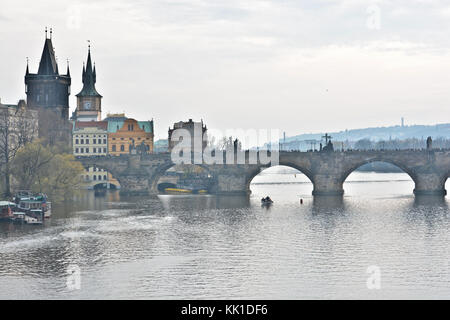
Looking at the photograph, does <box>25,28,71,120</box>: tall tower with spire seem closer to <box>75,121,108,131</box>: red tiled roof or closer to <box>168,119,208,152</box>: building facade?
<box>75,121,108,131</box>: red tiled roof

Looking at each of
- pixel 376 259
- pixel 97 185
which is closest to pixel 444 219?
pixel 376 259

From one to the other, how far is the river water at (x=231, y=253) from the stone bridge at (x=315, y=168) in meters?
19.8

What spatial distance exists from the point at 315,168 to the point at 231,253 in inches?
2270

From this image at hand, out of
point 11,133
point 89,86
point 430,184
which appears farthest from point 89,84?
point 430,184

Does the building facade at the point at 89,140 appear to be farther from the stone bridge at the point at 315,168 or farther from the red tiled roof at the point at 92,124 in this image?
the stone bridge at the point at 315,168

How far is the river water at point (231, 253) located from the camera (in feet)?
150

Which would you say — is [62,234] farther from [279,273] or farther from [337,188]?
[337,188]

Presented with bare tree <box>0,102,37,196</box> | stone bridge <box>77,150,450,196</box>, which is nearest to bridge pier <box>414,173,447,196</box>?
stone bridge <box>77,150,450,196</box>

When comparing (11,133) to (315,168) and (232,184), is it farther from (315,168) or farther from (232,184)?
(315,168)

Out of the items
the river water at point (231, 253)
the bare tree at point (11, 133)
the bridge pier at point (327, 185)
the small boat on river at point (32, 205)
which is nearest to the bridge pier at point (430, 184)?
the bridge pier at point (327, 185)

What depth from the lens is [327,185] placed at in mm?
113188

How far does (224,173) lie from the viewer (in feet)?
380
